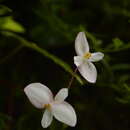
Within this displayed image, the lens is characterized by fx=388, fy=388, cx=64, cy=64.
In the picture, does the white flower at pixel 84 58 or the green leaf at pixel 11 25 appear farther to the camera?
the green leaf at pixel 11 25

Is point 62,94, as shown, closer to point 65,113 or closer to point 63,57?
point 65,113

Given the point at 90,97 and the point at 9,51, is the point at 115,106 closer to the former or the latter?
the point at 90,97

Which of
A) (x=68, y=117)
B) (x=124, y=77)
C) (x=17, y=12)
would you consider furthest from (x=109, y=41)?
(x=68, y=117)

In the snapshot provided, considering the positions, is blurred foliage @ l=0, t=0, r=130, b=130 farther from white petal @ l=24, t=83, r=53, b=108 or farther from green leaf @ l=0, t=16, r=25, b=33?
white petal @ l=24, t=83, r=53, b=108

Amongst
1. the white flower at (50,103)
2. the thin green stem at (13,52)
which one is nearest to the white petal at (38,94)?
the white flower at (50,103)

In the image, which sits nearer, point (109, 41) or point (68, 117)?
point (68, 117)

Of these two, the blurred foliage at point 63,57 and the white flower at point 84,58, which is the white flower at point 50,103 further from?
the blurred foliage at point 63,57
